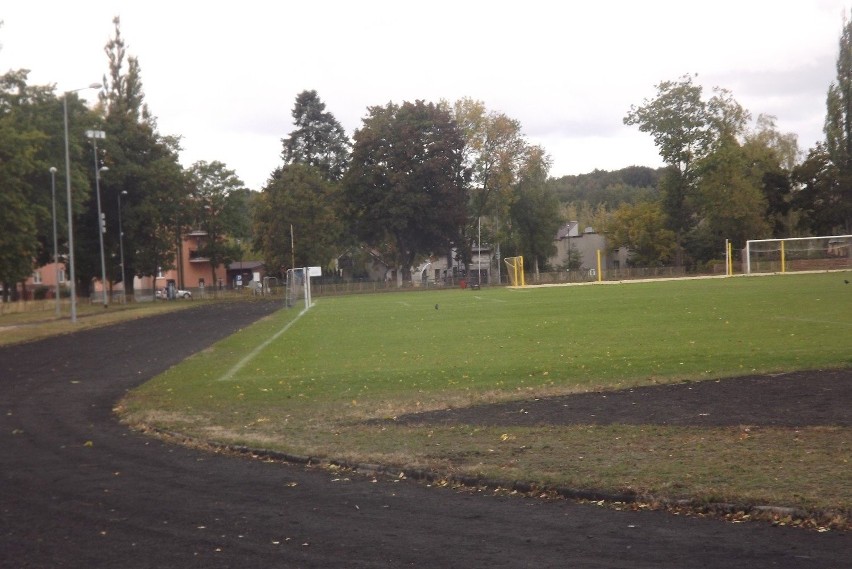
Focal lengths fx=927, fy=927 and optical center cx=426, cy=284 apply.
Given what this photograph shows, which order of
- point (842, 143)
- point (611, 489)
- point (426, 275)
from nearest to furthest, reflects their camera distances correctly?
point (611, 489)
point (842, 143)
point (426, 275)

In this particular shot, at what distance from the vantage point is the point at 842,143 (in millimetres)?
82562

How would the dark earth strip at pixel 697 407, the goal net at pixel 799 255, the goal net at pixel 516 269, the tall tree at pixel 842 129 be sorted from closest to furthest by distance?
1. the dark earth strip at pixel 697 407
2. the goal net at pixel 799 255
3. the tall tree at pixel 842 129
4. the goal net at pixel 516 269

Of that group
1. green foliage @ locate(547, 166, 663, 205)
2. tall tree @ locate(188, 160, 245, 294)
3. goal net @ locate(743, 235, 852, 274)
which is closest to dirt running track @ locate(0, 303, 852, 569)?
goal net @ locate(743, 235, 852, 274)

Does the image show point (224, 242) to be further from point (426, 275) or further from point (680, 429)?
point (680, 429)

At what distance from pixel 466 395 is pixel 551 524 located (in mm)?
7822

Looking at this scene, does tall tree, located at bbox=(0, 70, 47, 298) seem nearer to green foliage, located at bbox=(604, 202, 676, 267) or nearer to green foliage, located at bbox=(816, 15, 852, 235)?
green foliage, located at bbox=(604, 202, 676, 267)

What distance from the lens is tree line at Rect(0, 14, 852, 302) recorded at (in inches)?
3312

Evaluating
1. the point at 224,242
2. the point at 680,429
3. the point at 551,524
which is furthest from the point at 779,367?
the point at 224,242

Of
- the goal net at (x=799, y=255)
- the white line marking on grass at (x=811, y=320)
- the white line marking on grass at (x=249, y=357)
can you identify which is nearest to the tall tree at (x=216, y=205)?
the goal net at (x=799, y=255)

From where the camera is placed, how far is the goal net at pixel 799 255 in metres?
67.5

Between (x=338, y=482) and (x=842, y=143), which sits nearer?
(x=338, y=482)

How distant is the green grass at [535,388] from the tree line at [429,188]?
2108 inches

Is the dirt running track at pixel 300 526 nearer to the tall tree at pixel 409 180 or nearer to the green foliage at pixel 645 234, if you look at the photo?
the tall tree at pixel 409 180

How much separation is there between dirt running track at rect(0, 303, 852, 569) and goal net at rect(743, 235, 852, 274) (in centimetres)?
6488
